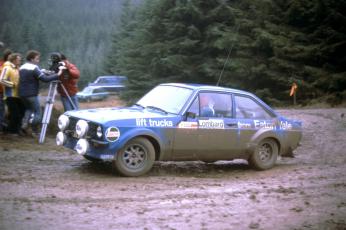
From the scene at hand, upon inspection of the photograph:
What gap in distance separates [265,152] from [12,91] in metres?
5.99

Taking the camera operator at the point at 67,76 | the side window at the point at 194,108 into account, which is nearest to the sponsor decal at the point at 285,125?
the side window at the point at 194,108

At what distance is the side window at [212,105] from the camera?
995 cm

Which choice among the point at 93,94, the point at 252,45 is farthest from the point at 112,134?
the point at 93,94

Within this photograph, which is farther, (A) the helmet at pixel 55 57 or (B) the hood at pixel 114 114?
(A) the helmet at pixel 55 57

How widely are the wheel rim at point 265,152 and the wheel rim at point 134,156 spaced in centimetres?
291

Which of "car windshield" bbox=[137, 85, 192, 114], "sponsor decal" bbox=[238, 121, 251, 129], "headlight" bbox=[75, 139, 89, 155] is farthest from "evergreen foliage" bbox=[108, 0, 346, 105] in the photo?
"headlight" bbox=[75, 139, 89, 155]

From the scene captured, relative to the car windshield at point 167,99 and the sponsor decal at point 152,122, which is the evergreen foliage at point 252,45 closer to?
the car windshield at point 167,99

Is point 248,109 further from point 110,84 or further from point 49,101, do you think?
point 110,84

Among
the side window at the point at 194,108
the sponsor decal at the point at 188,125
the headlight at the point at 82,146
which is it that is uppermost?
the side window at the point at 194,108

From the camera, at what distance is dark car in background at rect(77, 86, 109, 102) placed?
167ft

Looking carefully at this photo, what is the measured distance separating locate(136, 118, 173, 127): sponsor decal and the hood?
4.5 inches

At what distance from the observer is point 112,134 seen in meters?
8.74

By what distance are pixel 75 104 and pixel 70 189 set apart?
16.8ft

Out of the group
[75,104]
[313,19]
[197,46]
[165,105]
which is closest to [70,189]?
[165,105]
